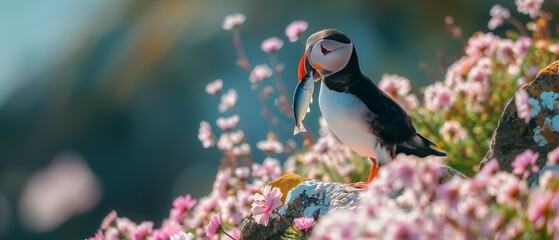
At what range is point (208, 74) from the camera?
14.1m

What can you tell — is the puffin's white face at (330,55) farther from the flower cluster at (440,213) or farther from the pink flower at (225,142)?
the pink flower at (225,142)

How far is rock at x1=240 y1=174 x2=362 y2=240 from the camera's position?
474 centimetres

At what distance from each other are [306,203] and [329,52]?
80 centimetres

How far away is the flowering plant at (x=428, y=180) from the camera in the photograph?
292 cm

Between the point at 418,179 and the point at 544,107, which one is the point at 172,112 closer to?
the point at 544,107

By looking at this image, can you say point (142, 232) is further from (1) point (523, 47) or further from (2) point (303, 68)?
(1) point (523, 47)

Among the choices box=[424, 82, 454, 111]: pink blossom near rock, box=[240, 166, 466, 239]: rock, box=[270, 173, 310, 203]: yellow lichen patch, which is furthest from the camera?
box=[424, 82, 454, 111]: pink blossom near rock

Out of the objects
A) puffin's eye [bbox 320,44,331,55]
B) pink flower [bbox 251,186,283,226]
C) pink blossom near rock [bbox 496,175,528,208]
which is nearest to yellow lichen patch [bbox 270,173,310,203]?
puffin's eye [bbox 320,44,331,55]

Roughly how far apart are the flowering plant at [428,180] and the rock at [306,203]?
0.23 ft

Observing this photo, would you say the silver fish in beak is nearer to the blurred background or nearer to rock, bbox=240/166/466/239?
rock, bbox=240/166/466/239

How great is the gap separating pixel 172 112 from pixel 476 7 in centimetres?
504

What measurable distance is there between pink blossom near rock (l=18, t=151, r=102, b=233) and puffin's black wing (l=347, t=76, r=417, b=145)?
29.2ft

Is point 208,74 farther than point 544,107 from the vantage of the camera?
Yes

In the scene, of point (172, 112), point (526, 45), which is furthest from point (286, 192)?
point (172, 112)
